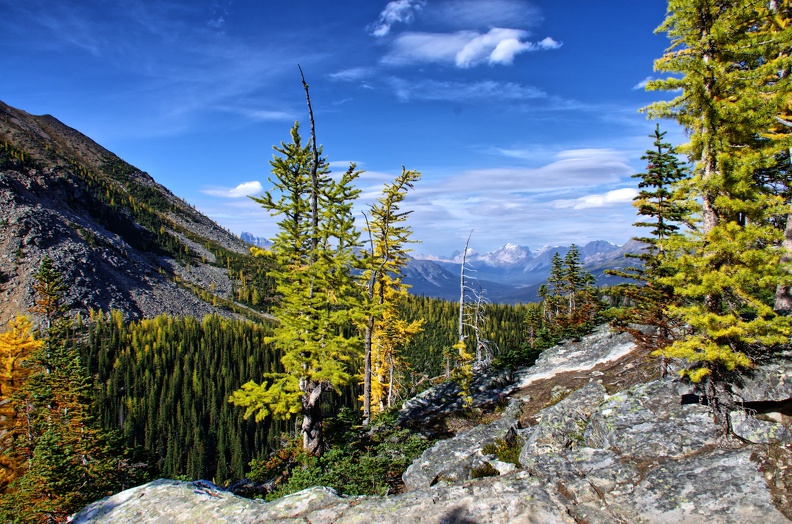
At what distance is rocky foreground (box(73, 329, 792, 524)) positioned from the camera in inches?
265

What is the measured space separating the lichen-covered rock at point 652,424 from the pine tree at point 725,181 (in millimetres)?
545

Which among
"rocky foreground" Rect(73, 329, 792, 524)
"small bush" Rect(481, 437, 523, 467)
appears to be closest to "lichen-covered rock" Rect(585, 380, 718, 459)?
"rocky foreground" Rect(73, 329, 792, 524)

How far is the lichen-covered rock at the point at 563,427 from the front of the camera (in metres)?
10.8

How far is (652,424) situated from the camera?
9.38 metres

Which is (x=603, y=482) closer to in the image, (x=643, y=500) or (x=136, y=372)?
(x=643, y=500)

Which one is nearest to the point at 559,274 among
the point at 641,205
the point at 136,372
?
the point at 641,205

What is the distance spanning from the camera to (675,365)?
14703 millimetres

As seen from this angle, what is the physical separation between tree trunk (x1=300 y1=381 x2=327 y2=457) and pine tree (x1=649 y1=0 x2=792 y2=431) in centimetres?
1183

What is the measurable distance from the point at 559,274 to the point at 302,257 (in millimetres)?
51156

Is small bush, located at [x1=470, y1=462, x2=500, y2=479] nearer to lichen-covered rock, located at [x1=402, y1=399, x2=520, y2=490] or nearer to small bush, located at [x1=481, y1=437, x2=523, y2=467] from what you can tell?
lichen-covered rock, located at [x1=402, y1=399, x2=520, y2=490]

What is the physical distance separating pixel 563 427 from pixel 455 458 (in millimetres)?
3495

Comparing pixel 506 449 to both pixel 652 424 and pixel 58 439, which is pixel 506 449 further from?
pixel 58 439

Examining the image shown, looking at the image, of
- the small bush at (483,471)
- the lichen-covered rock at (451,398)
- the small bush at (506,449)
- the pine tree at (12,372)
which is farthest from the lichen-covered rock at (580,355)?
the pine tree at (12,372)

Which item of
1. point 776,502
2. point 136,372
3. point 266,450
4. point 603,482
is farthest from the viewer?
point 136,372
